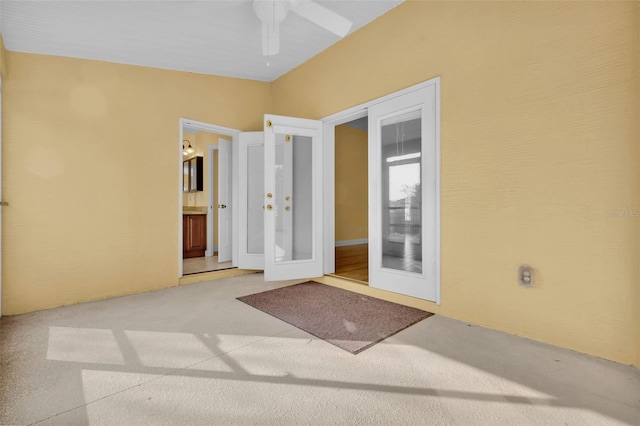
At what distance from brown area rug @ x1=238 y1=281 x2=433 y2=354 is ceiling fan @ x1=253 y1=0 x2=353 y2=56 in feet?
8.13

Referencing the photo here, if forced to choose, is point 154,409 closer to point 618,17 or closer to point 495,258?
point 495,258

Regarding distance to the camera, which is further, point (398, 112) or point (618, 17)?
point (398, 112)

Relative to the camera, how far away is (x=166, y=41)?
3135 mm

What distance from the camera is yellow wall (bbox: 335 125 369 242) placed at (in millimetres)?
6773

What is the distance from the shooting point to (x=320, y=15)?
2504mm

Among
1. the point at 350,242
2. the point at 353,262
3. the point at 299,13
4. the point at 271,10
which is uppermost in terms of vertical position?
the point at 271,10

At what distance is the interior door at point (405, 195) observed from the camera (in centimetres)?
271

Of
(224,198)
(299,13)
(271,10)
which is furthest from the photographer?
(224,198)

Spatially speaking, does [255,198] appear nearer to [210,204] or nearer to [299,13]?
[210,204]

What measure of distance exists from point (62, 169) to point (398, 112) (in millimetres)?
3399

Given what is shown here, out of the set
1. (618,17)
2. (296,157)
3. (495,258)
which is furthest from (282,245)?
(618,17)

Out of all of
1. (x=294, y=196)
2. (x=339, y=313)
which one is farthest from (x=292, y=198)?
(x=339, y=313)

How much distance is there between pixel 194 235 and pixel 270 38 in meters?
3.87

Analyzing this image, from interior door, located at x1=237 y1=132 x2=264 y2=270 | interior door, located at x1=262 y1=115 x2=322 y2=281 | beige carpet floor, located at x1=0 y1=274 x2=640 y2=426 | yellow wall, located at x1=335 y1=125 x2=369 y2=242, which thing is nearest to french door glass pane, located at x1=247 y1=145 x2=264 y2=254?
interior door, located at x1=237 y1=132 x2=264 y2=270
